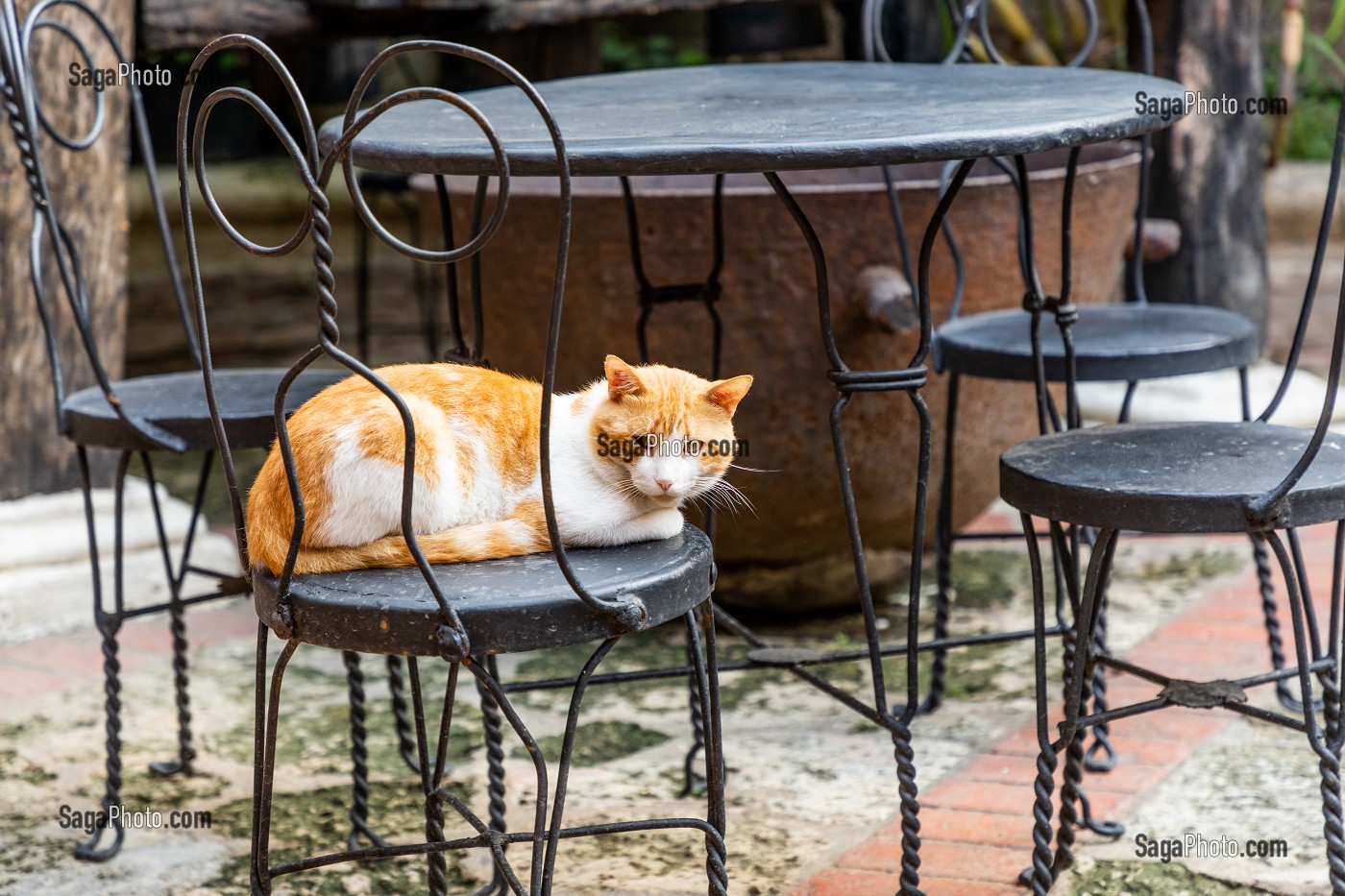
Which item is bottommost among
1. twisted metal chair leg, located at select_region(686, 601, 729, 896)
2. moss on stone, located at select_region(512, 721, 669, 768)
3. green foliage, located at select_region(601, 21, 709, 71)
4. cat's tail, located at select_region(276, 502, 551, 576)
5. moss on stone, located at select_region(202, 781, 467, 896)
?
moss on stone, located at select_region(512, 721, 669, 768)

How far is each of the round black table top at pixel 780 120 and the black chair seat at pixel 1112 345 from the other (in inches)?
20.3

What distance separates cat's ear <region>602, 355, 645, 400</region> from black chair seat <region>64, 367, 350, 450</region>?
813 mm

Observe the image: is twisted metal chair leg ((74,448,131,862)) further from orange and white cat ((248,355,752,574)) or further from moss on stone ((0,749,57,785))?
orange and white cat ((248,355,752,574))

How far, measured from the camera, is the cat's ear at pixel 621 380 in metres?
1.75

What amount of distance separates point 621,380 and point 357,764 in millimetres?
1064

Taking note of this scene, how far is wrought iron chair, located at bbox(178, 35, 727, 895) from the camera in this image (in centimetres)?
142

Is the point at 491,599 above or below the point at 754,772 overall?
above

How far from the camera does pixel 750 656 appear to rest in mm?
2627

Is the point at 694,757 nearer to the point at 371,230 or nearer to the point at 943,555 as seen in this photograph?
the point at 943,555

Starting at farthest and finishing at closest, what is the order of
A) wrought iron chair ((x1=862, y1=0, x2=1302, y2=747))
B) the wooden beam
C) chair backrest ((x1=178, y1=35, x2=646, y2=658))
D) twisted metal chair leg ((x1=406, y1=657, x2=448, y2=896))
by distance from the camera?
the wooden beam
wrought iron chair ((x1=862, y1=0, x2=1302, y2=747))
twisted metal chair leg ((x1=406, y1=657, x2=448, y2=896))
chair backrest ((x1=178, y1=35, x2=646, y2=658))

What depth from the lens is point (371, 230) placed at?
4.67ft

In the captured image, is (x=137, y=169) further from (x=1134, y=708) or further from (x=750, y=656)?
(x=1134, y=708)

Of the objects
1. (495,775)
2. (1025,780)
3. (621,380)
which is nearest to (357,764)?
(495,775)

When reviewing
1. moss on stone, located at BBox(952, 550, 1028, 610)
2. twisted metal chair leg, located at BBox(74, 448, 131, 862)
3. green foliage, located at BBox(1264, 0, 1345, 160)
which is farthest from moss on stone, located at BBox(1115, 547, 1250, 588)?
green foliage, located at BBox(1264, 0, 1345, 160)
